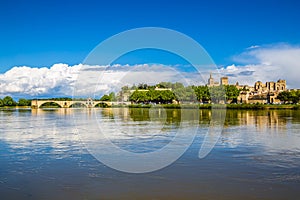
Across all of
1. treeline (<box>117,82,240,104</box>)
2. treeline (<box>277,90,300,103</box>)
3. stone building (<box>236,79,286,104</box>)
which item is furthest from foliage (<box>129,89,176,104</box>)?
stone building (<box>236,79,286,104</box>)

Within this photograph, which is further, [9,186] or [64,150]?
[64,150]

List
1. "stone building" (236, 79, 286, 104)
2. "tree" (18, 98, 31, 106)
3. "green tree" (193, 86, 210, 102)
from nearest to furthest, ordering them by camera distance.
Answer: "green tree" (193, 86, 210, 102), "stone building" (236, 79, 286, 104), "tree" (18, 98, 31, 106)

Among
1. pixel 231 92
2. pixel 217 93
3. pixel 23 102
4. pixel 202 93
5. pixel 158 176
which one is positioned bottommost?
pixel 158 176

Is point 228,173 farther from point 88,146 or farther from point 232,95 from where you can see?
point 232,95

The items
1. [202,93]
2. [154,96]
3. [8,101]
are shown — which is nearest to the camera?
[202,93]

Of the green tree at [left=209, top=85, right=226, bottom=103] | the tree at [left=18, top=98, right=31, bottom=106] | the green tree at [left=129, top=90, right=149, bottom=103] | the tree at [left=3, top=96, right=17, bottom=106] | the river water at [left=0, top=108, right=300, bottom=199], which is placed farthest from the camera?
the tree at [left=18, top=98, right=31, bottom=106]

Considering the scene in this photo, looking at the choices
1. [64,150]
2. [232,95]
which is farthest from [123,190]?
[232,95]

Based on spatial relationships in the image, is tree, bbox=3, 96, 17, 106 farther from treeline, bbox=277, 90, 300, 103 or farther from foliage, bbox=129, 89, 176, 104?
treeline, bbox=277, 90, 300, 103

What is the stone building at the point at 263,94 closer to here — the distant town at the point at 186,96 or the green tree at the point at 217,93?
the distant town at the point at 186,96

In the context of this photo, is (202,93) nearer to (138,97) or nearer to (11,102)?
(138,97)

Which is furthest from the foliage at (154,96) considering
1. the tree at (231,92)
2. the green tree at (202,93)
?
the tree at (231,92)

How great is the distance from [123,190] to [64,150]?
21.4ft

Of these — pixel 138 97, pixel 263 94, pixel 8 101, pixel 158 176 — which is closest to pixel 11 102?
pixel 8 101

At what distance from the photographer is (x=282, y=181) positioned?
8773mm
